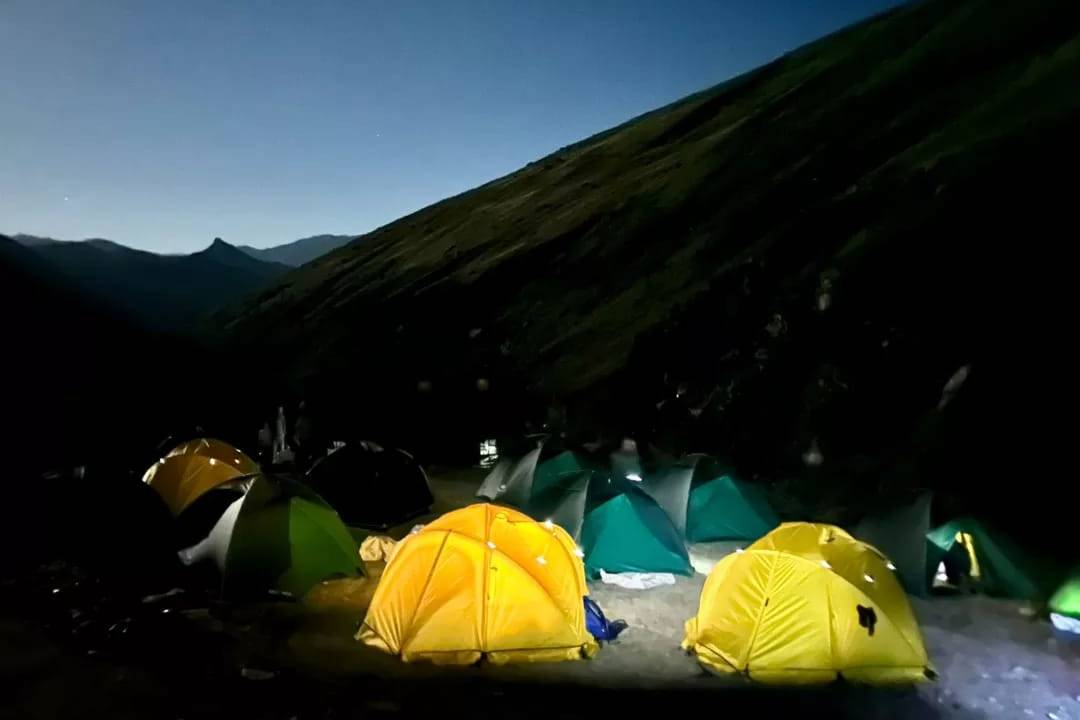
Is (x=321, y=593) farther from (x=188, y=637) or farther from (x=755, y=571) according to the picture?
(x=755, y=571)

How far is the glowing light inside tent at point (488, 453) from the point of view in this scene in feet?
113

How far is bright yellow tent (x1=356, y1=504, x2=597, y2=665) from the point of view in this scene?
11.6 m

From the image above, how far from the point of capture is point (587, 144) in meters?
113

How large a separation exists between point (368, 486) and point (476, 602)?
10.7 meters

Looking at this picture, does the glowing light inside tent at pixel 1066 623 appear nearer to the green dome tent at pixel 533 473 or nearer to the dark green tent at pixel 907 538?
the dark green tent at pixel 907 538

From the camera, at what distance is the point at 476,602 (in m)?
11.8

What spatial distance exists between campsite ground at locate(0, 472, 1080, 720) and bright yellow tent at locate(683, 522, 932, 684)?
0.33 metres

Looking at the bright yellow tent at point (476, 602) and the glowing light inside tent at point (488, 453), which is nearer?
the bright yellow tent at point (476, 602)

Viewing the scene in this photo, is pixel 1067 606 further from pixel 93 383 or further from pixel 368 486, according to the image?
pixel 93 383

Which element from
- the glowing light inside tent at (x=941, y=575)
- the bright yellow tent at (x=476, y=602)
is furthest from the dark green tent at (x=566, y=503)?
the glowing light inside tent at (x=941, y=575)

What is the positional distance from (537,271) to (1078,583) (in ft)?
194

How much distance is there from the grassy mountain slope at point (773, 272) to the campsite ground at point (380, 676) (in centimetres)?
1066

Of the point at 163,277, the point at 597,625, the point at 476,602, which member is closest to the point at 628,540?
the point at 597,625

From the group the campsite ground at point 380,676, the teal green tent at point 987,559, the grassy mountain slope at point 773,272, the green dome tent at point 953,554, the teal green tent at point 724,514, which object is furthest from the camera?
the grassy mountain slope at point 773,272
